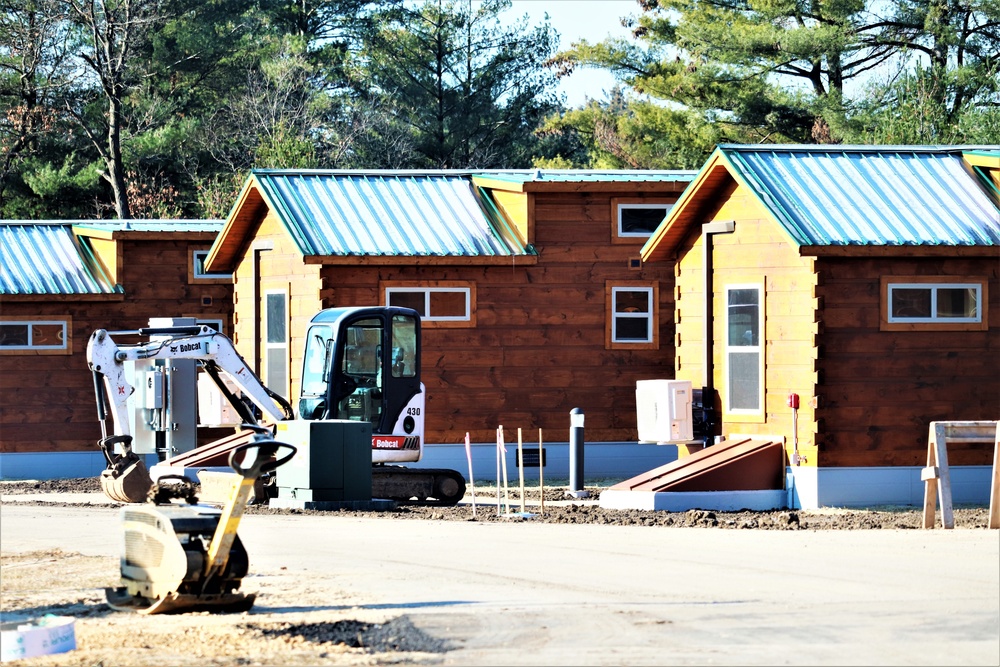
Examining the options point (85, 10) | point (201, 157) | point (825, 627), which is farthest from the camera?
point (201, 157)

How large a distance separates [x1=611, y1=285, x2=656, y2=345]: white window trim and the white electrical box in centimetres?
440

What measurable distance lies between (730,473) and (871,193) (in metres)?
4.28

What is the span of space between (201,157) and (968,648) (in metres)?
42.5

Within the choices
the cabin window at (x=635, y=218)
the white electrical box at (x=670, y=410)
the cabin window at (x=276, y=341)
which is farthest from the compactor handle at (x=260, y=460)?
the cabin window at (x=635, y=218)

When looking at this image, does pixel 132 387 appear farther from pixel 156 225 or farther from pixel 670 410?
pixel 156 225

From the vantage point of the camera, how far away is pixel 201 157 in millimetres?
50625

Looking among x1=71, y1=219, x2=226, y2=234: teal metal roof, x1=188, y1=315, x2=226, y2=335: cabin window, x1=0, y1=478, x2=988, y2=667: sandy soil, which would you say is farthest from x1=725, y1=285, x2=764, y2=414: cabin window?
x1=71, y1=219, x2=226, y2=234: teal metal roof

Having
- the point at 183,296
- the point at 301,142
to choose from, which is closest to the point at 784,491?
the point at 183,296

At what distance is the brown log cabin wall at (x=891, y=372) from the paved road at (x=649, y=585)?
3.21 metres

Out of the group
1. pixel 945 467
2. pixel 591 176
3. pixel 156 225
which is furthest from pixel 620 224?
pixel 156 225

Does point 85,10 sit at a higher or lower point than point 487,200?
higher

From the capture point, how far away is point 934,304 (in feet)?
68.8

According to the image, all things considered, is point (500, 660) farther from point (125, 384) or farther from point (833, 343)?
point (125, 384)

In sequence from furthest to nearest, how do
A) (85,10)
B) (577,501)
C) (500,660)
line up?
(85,10)
(577,501)
(500,660)
